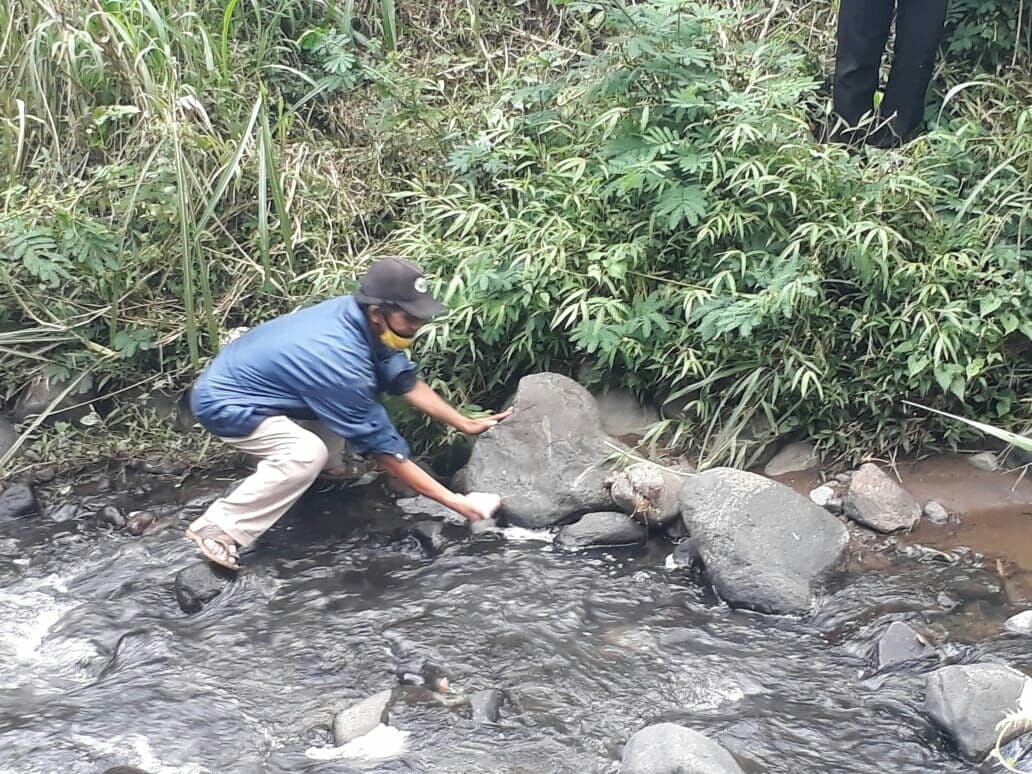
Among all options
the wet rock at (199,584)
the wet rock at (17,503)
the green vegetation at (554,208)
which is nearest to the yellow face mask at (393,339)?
the green vegetation at (554,208)

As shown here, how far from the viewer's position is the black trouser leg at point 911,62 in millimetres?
4875

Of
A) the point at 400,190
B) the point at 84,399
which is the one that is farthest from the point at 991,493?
the point at 84,399

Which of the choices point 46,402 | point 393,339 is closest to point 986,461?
point 393,339

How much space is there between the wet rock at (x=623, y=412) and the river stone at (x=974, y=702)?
194 cm

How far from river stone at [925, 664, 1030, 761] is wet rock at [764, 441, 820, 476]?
147 cm

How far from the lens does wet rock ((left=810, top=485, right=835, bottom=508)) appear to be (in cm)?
435

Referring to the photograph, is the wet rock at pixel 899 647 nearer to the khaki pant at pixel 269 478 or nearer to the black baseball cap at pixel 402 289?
the black baseball cap at pixel 402 289

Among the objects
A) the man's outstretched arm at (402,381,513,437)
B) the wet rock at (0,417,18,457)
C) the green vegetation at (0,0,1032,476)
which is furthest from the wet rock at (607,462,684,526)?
the wet rock at (0,417,18,457)

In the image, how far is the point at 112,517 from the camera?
4746 mm

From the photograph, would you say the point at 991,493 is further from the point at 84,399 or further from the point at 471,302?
the point at 84,399

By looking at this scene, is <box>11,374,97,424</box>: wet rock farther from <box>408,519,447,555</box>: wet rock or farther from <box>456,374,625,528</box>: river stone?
<box>456,374,625,528</box>: river stone

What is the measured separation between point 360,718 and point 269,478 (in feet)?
3.76

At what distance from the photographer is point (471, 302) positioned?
15.5 ft

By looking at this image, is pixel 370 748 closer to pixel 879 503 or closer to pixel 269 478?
pixel 269 478
